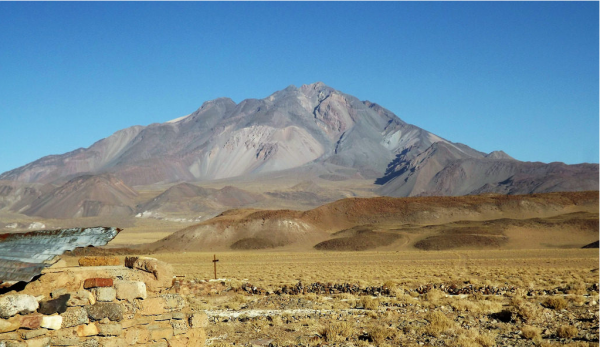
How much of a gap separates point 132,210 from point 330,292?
14532 centimetres

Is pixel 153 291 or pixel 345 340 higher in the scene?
pixel 153 291

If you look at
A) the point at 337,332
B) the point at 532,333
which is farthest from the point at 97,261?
the point at 532,333

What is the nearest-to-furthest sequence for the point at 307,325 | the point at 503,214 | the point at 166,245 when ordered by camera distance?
the point at 307,325
the point at 166,245
the point at 503,214

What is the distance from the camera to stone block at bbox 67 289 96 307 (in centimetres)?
884

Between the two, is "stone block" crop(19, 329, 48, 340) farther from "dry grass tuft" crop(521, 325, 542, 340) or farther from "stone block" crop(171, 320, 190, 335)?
"dry grass tuft" crop(521, 325, 542, 340)

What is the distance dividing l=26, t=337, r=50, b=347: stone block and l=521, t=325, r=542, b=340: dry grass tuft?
10382 millimetres

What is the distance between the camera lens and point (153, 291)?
32.4 feet

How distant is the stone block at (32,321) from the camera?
8414 mm

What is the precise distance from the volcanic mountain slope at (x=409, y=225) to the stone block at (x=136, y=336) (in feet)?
200

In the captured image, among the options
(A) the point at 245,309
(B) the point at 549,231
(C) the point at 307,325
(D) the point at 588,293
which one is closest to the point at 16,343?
(C) the point at 307,325

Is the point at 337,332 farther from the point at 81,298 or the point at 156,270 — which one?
the point at 81,298

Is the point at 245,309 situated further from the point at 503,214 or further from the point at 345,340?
the point at 503,214

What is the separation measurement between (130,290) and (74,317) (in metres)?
0.91

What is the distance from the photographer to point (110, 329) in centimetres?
904
